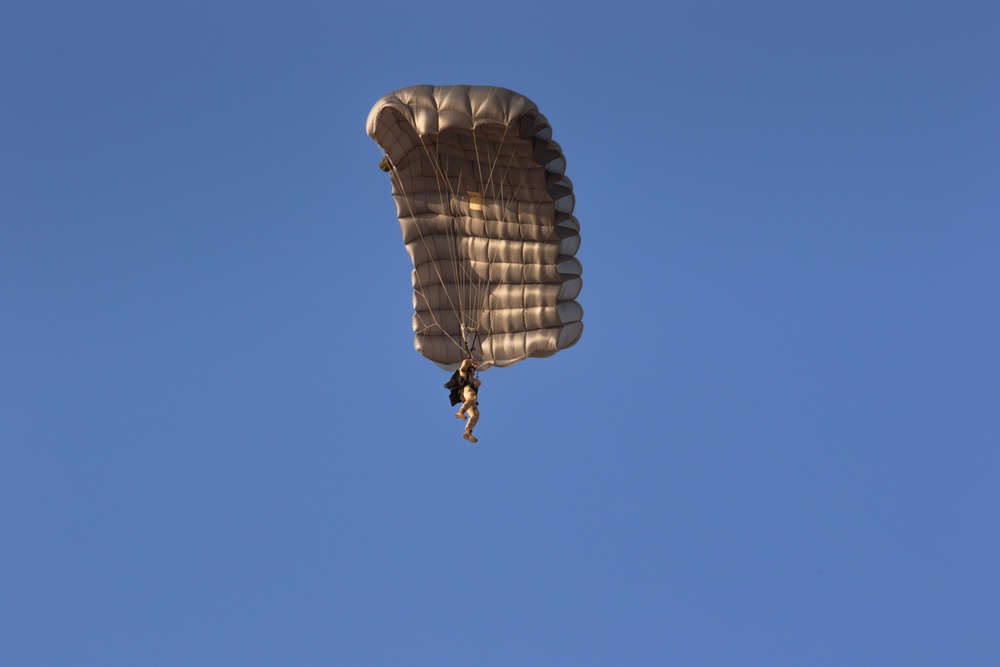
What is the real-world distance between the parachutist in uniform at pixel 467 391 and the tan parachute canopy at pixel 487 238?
627 mm

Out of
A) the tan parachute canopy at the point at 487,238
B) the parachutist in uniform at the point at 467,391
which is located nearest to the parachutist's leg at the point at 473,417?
the parachutist in uniform at the point at 467,391

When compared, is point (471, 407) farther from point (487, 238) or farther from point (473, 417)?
point (487, 238)

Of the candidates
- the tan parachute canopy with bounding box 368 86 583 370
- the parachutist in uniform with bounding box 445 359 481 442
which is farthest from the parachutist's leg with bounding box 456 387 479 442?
the tan parachute canopy with bounding box 368 86 583 370

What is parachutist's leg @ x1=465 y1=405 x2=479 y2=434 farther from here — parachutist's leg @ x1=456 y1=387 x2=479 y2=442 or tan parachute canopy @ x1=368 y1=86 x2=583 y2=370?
tan parachute canopy @ x1=368 y1=86 x2=583 y2=370

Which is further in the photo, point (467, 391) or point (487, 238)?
point (487, 238)

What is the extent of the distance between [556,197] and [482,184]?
1.50 m

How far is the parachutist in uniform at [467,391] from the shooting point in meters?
19.1

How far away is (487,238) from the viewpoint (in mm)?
20969

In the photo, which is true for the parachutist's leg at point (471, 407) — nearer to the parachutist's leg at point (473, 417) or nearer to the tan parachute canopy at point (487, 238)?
the parachutist's leg at point (473, 417)

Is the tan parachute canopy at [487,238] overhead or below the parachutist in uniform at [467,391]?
overhead

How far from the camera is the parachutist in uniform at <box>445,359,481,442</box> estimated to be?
19109mm

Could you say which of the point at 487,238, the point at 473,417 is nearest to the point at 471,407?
the point at 473,417

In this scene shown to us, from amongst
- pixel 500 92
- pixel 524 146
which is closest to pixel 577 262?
pixel 524 146

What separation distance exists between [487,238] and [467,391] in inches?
134
